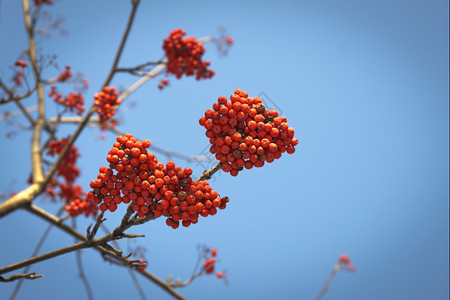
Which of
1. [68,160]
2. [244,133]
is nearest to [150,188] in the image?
[244,133]

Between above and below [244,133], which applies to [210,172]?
below

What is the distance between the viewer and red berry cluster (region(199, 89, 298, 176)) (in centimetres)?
328

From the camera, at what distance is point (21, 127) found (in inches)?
341

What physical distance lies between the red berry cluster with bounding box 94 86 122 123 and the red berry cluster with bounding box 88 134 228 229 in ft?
15.1

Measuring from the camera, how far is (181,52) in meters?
8.87

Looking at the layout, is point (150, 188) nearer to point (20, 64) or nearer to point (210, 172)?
point (210, 172)

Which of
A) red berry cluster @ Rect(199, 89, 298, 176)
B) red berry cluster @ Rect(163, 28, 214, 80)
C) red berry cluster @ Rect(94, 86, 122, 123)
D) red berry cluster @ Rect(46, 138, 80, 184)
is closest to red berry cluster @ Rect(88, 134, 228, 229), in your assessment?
red berry cluster @ Rect(199, 89, 298, 176)

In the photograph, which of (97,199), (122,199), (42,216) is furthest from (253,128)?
(42,216)

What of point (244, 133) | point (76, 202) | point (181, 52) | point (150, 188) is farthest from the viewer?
point (181, 52)

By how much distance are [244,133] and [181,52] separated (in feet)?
20.3

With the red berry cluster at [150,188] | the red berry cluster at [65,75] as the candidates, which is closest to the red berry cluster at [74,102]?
the red berry cluster at [65,75]

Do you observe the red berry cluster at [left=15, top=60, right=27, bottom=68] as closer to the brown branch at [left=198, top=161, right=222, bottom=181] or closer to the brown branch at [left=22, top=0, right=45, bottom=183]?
the brown branch at [left=22, top=0, right=45, bottom=183]

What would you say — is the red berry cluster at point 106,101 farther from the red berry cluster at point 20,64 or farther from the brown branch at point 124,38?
the red berry cluster at point 20,64

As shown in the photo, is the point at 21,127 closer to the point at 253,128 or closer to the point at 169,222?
the point at 169,222
